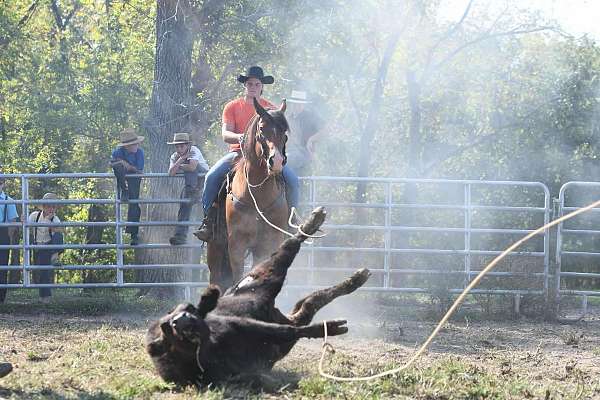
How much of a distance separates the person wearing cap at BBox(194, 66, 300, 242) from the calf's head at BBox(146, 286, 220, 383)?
3.27 metres

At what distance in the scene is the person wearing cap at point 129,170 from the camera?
11.5 meters

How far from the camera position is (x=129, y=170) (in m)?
11.7

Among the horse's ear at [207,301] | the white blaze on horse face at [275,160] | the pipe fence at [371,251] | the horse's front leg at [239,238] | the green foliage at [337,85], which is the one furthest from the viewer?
the green foliage at [337,85]

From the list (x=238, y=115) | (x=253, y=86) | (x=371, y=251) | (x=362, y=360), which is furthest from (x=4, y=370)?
(x=371, y=251)

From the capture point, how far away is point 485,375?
6434mm

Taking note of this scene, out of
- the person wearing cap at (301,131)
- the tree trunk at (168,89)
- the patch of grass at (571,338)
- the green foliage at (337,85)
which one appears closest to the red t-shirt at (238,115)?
the person wearing cap at (301,131)

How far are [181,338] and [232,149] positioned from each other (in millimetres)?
4176

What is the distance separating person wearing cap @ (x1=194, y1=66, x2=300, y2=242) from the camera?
9016 millimetres

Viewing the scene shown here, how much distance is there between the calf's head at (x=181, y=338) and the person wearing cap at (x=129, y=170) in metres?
5.83

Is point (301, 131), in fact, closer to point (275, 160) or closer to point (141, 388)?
point (275, 160)

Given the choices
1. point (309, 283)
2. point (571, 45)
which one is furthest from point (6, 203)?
point (571, 45)

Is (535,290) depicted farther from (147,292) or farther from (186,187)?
(147,292)

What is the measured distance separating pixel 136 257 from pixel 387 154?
14.4 m

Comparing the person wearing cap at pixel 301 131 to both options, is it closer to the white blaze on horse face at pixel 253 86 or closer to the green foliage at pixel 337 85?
the white blaze on horse face at pixel 253 86
